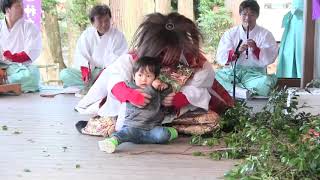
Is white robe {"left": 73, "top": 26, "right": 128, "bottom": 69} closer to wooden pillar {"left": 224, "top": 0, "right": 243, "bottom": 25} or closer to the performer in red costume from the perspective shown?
the performer in red costume

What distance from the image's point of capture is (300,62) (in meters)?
6.05

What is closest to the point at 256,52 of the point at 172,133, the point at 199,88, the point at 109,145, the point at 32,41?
the point at 199,88

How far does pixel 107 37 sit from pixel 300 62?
7.64ft

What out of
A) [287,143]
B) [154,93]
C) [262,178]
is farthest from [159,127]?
[262,178]

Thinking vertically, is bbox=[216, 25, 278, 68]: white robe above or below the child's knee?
above

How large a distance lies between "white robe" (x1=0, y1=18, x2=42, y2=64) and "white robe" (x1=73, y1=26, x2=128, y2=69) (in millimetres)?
578

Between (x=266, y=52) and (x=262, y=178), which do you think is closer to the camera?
(x=262, y=178)

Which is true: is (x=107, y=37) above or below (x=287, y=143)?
above

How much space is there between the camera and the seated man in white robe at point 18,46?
5.60m

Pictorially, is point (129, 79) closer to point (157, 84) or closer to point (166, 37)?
point (157, 84)

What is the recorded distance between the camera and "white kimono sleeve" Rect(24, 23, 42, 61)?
5.68 meters

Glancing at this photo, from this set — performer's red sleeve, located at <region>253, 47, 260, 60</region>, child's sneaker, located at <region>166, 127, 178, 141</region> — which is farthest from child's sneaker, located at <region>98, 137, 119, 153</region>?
performer's red sleeve, located at <region>253, 47, 260, 60</region>

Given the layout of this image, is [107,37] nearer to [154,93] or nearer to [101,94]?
[101,94]

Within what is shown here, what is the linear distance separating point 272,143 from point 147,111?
0.83m
